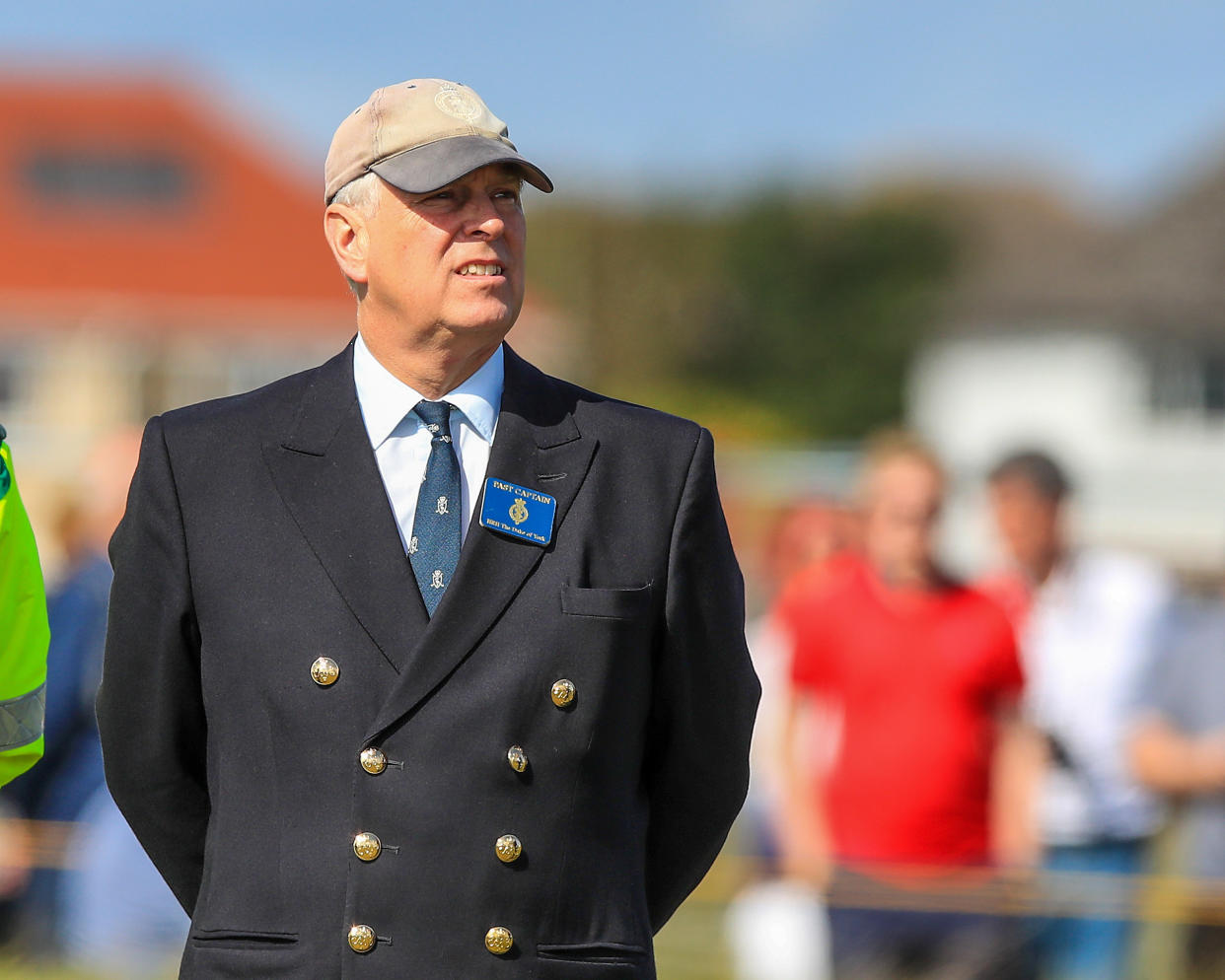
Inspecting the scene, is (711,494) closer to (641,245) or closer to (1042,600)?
(1042,600)

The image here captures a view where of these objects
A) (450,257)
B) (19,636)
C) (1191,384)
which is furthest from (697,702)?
(1191,384)

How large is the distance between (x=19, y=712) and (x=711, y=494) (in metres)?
1.16

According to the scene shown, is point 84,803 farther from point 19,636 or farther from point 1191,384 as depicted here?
point 1191,384

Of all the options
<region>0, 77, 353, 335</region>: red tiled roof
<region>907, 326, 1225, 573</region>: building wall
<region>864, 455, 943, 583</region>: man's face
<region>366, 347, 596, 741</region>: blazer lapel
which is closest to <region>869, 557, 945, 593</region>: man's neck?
<region>864, 455, 943, 583</region>: man's face

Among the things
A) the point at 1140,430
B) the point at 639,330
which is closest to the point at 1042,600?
the point at 1140,430

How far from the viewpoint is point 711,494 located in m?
3.13

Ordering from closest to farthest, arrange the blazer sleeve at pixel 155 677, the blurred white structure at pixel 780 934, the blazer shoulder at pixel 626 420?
1. the blazer sleeve at pixel 155 677
2. the blazer shoulder at pixel 626 420
3. the blurred white structure at pixel 780 934

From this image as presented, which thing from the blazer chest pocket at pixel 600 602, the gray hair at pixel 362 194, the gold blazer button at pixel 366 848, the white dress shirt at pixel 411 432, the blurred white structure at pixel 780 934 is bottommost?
the blurred white structure at pixel 780 934

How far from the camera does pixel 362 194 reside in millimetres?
3029

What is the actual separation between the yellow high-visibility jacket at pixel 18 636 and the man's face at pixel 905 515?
10.9ft

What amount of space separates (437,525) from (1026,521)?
3895mm

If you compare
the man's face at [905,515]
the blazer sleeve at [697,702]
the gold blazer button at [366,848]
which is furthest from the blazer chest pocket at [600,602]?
the man's face at [905,515]

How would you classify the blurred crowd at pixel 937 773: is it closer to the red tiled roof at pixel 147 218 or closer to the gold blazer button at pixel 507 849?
the gold blazer button at pixel 507 849

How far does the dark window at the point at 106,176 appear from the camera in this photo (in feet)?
150
